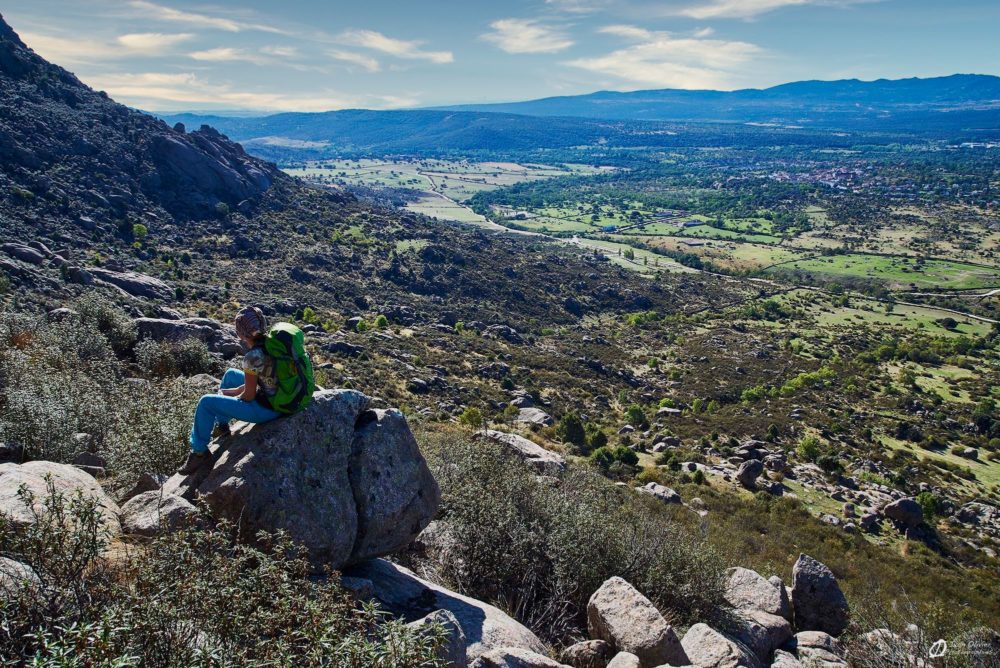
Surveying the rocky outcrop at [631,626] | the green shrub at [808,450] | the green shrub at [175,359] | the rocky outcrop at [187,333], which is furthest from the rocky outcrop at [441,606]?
the green shrub at [808,450]

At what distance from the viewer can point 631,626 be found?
7.23 metres

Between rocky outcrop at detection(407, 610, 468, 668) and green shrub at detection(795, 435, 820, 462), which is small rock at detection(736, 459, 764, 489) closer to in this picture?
green shrub at detection(795, 435, 820, 462)

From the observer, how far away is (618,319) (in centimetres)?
8019

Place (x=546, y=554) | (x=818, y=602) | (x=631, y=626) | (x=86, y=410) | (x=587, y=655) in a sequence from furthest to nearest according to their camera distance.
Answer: (x=818, y=602), (x=86, y=410), (x=546, y=554), (x=631, y=626), (x=587, y=655)

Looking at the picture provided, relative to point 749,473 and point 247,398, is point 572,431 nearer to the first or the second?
point 749,473

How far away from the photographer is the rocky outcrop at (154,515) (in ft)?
18.0

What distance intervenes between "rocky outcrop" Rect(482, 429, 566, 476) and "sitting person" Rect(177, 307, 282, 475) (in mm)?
10612

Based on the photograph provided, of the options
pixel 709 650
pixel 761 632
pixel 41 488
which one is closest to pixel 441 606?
pixel 709 650

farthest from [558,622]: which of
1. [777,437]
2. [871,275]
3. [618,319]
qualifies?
[871,275]

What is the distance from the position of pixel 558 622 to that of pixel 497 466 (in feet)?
10.4

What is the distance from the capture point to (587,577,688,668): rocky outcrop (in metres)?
6.99

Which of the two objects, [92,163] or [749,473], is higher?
[92,163]

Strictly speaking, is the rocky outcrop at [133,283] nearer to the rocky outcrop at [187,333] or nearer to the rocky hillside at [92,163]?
the rocky hillside at [92,163]

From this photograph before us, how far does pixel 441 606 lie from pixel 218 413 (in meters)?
3.41
